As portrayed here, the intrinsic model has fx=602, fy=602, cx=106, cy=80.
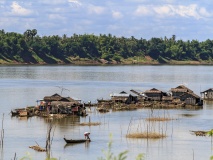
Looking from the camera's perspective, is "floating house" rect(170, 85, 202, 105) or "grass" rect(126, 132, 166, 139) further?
"floating house" rect(170, 85, 202, 105)

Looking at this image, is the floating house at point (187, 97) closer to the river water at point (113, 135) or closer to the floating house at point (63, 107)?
the river water at point (113, 135)

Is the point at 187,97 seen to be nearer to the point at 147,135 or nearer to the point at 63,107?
the point at 63,107

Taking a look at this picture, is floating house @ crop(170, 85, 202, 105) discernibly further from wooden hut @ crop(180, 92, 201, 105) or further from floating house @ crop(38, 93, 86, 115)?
floating house @ crop(38, 93, 86, 115)

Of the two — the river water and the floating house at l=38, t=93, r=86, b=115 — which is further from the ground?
the floating house at l=38, t=93, r=86, b=115

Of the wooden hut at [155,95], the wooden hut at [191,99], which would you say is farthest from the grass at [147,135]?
the wooden hut at [155,95]

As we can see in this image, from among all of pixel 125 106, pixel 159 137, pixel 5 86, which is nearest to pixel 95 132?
pixel 159 137

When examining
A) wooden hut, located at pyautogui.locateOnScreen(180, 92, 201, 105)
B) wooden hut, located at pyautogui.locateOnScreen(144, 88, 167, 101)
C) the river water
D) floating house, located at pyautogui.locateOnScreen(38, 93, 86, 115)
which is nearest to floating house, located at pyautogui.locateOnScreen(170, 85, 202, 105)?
wooden hut, located at pyautogui.locateOnScreen(180, 92, 201, 105)

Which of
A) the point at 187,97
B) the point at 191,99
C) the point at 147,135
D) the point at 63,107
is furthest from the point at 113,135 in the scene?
the point at 187,97

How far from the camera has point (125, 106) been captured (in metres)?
91.4

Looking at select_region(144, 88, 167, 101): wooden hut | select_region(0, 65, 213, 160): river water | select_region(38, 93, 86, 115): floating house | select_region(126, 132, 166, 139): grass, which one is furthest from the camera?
select_region(144, 88, 167, 101): wooden hut

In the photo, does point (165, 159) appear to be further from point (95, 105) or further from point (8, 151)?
point (95, 105)

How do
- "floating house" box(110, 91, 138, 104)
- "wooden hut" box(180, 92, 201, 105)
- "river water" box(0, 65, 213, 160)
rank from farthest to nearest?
1. "wooden hut" box(180, 92, 201, 105)
2. "floating house" box(110, 91, 138, 104)
3. "river water" box(0, 65, 213, 160)

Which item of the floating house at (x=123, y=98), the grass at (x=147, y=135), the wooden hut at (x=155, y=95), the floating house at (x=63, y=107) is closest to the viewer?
the grass at (x=147, y=135)

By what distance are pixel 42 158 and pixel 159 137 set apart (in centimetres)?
1507
